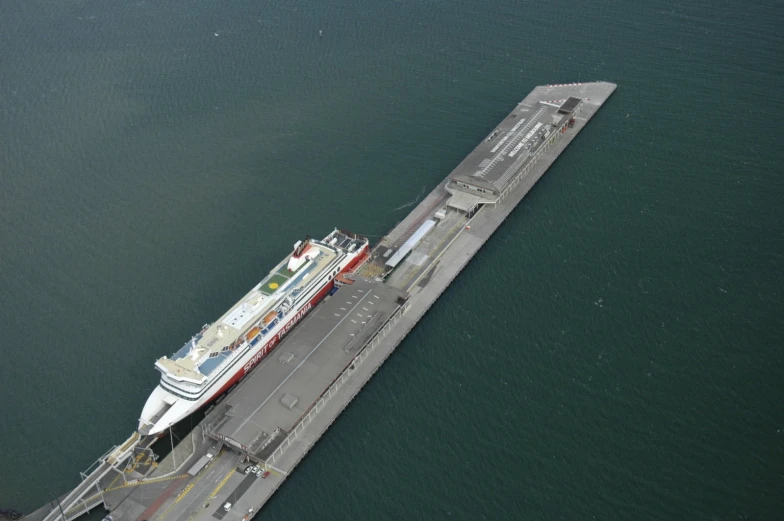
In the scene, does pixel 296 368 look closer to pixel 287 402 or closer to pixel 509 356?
pixel 287 402

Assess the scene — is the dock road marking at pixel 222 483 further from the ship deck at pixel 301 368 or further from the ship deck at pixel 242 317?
the ship deck at pixel 242 317

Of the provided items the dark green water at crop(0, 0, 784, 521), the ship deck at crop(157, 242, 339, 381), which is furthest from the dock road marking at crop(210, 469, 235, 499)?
the ship deck at crop(157, 242, 339, 381)

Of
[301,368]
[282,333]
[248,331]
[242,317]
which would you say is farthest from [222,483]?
[282,333]

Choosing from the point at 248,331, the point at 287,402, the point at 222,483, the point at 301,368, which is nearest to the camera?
the point at 222,483

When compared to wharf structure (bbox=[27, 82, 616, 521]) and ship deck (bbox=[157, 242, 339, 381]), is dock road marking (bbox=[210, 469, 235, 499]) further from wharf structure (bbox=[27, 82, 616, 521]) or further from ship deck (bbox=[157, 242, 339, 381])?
ship deck (bbox=[157, 242, 339, 381])

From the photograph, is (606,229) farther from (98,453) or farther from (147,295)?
(98,453)

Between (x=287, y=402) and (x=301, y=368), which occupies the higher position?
(x=301, y=368)
